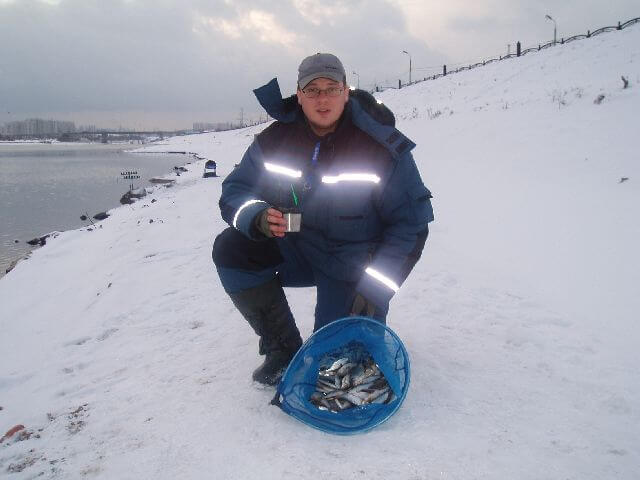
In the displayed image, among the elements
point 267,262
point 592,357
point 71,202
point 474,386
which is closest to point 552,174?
point 592,357

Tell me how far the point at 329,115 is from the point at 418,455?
6.48ft

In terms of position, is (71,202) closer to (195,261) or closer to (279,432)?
(195,261)

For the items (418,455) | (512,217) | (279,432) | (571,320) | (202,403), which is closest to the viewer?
(418,455)

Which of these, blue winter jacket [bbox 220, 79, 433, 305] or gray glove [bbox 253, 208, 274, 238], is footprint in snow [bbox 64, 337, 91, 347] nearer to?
blue winter jacket [bbox 220, 79, 433, 305]

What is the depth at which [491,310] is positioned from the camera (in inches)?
151

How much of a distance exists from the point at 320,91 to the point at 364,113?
0.31m

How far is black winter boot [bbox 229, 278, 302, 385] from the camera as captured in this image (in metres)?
2.82

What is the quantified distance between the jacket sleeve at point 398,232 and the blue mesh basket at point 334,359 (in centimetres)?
22

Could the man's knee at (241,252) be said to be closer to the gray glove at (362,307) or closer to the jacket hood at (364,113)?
the gray glove at (362,307)

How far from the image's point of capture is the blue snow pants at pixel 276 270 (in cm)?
278

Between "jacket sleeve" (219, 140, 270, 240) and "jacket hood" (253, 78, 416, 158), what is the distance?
0.28 metres

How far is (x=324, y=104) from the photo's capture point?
2768 millimetres

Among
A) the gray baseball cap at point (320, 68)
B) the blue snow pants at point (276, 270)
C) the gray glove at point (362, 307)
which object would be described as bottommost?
the gray glove at point (362, 307)

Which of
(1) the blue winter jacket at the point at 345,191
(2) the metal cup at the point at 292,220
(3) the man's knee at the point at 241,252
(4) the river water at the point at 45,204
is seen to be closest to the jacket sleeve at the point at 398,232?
(1) the blue winter jacket at the point at 345,191
